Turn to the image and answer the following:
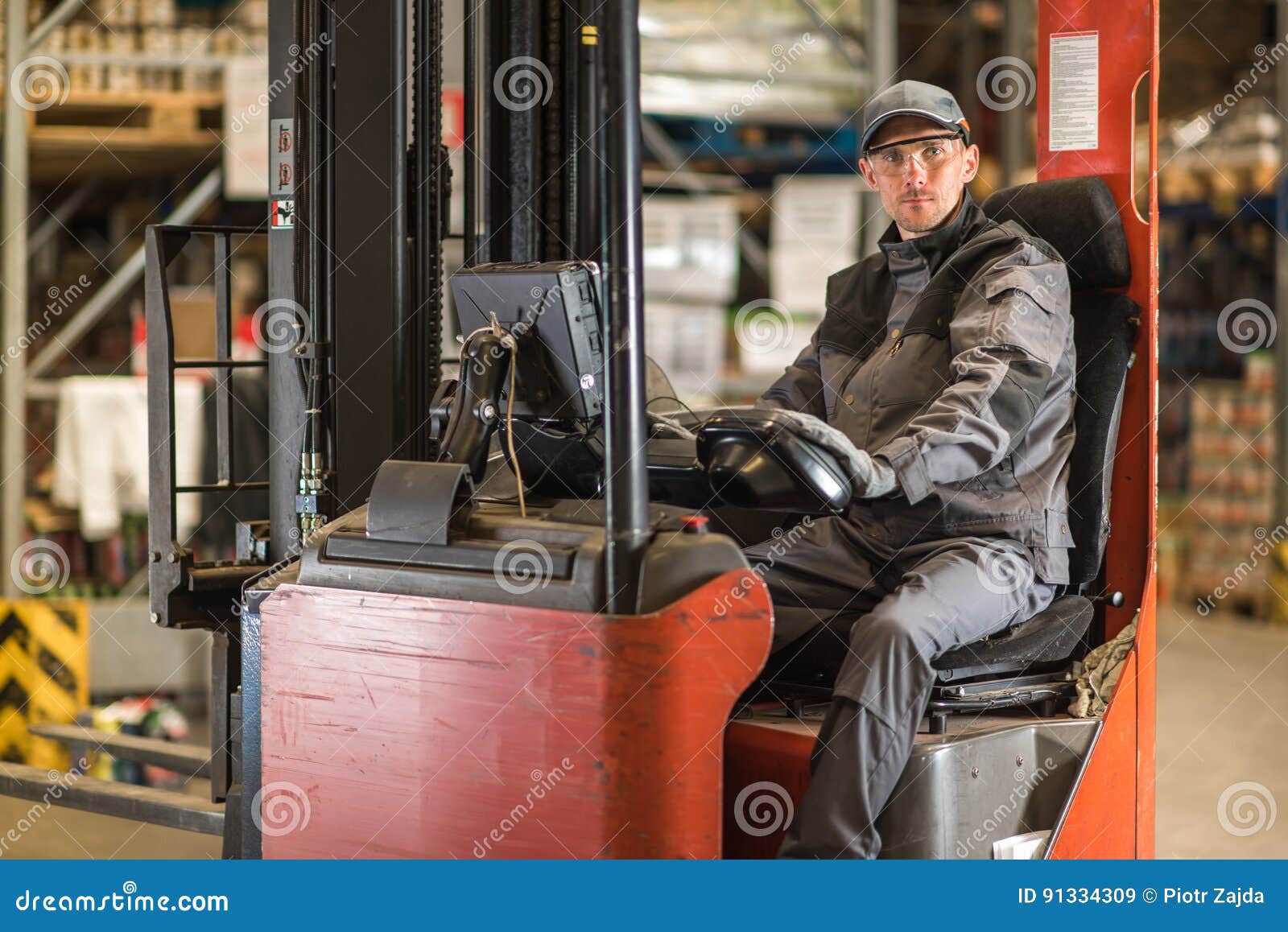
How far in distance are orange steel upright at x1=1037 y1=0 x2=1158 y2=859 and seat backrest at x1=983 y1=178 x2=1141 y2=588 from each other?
0.23 feet

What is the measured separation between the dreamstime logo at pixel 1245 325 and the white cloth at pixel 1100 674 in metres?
6.84

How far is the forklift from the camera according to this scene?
2.08m

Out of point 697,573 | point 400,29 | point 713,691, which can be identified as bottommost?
point 713,691

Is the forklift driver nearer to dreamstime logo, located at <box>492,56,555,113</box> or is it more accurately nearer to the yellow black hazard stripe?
dreamstime logo, located at <box>492,56,555,113</box>

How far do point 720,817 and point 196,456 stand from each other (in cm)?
516

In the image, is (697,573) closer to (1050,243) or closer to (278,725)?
(278,725)

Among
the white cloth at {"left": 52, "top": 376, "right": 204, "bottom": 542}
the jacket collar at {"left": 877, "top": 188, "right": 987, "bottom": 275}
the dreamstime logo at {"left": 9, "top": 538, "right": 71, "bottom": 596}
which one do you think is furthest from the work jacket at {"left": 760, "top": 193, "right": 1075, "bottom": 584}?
the dreamstime logo at {"left": 9, "top": 538, "right": 71, "bottom": 596}

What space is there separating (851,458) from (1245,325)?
8027 mm

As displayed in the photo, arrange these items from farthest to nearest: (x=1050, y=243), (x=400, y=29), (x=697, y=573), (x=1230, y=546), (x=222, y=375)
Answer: (x=1230, y=546)
(x=222, y=375)
(x=400, y=29)
(x=1050, y=243)
(x=697, y=573)

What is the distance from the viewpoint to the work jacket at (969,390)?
2562 mm

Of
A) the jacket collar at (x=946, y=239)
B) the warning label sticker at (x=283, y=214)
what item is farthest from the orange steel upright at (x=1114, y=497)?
the warning label sticker at (x=283, y=214)

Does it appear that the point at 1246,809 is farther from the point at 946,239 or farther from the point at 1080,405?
the point at 946,239

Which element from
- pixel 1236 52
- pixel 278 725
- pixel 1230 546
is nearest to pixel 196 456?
pixel 278 725
